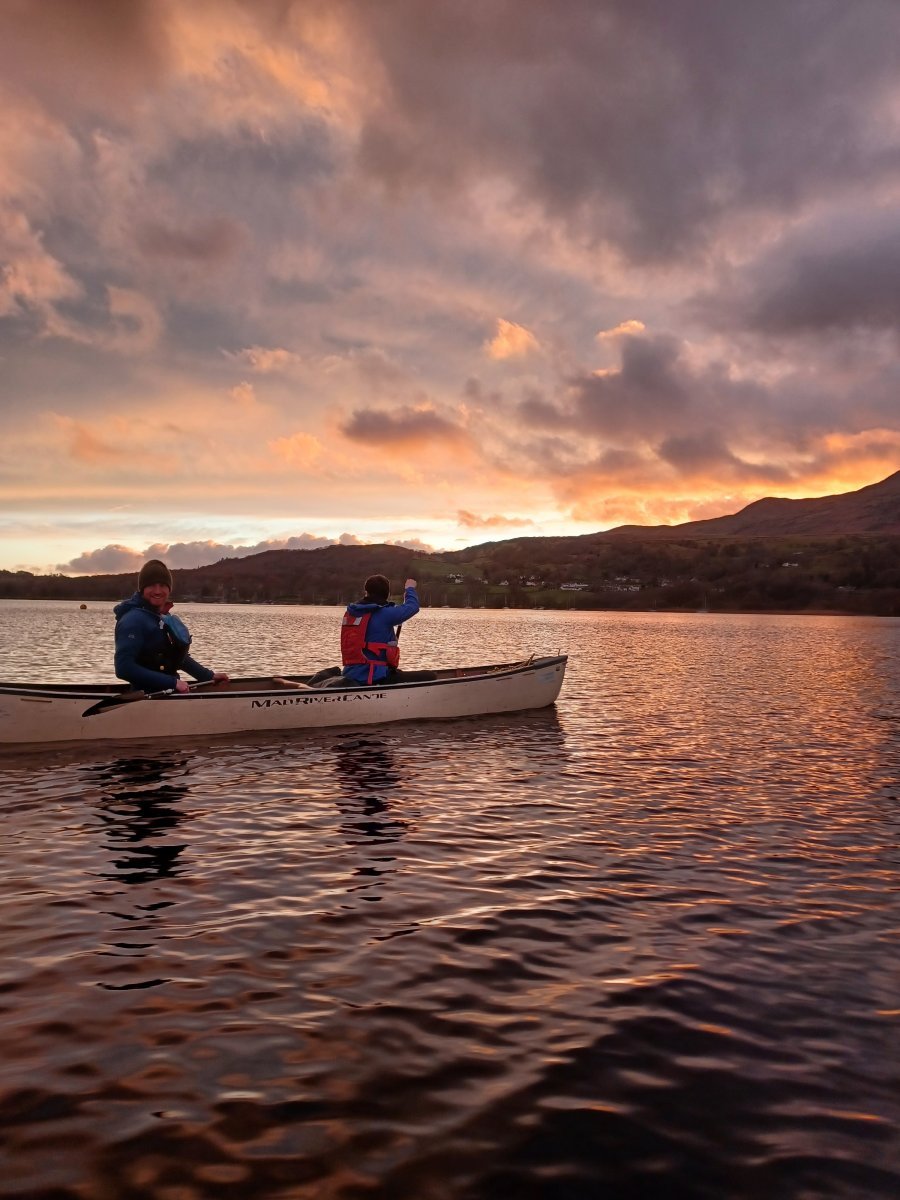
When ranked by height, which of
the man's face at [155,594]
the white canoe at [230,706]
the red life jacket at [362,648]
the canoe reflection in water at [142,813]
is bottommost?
the canoe reflection in water at [142,813]

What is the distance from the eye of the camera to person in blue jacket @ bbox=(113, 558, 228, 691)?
16109 millimetres

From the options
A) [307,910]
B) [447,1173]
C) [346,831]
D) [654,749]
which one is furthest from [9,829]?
[654,749]

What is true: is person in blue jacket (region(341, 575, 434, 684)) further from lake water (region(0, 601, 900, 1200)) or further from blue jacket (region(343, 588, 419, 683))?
lake water (region(0, 601, 900, 1200))

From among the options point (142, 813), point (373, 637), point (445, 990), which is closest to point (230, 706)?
point (373, 637)

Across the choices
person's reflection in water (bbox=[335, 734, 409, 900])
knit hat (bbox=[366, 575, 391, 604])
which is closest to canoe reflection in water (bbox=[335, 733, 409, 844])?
person's reflection in water (bbox=[335, 734, 409, 900])

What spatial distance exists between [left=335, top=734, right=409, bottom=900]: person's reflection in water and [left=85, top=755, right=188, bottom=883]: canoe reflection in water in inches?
98.4

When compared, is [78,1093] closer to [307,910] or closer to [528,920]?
[307,910]

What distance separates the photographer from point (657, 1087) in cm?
535

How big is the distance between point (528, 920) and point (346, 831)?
14.0 ft

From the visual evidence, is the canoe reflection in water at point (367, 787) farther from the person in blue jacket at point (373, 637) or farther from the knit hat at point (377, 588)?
the knit hat at point (377, 588)

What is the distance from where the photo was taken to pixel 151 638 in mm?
16859

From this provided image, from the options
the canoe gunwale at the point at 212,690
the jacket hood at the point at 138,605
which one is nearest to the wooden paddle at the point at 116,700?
the canoe gunwale at the point at 212,690

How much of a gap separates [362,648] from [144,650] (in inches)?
222

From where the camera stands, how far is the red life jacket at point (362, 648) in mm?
20172
